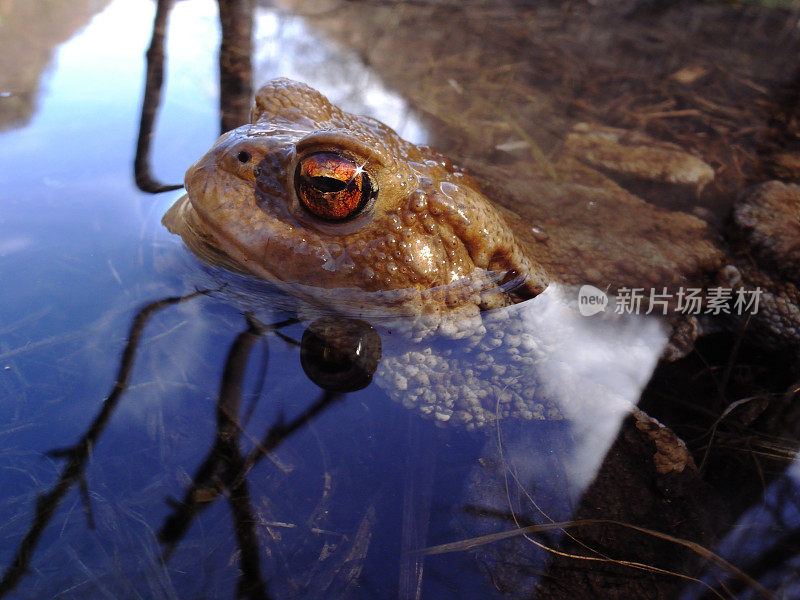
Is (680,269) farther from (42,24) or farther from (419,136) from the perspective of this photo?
(42,24)

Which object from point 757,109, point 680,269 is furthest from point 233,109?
point 757,109

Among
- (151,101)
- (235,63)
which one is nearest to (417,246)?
(151,101)

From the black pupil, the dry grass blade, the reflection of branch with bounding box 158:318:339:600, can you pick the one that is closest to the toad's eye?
the black pupil

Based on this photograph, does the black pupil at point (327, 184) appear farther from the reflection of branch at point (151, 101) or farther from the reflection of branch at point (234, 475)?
the reflection of branch at point (151, 101)

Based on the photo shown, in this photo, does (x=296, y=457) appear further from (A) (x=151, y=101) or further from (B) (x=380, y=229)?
(A) (x=151, y=101)

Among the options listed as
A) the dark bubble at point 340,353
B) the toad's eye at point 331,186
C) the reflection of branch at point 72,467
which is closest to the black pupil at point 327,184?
the toad's eye at point 331,186

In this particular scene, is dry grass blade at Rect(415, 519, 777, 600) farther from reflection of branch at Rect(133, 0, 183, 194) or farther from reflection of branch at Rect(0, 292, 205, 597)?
reflection of branch at Rect(133, 0, 183, 194)
